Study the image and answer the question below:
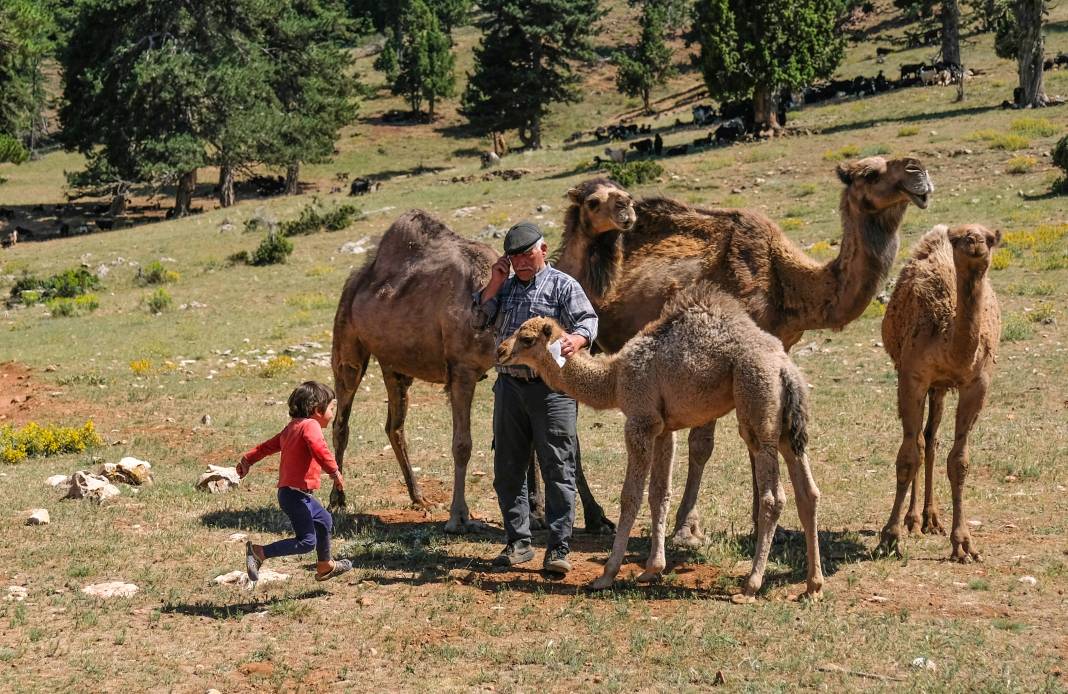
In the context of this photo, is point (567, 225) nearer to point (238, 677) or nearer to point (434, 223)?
point (434, 223)

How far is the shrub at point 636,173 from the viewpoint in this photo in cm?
3672

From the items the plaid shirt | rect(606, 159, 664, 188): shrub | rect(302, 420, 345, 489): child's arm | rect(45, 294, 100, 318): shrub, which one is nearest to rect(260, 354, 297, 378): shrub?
rect(45, 294, 100, 318): shrub

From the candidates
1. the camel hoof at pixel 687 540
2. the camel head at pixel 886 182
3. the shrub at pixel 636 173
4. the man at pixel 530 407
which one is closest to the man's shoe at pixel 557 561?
the man at pixel 530 407

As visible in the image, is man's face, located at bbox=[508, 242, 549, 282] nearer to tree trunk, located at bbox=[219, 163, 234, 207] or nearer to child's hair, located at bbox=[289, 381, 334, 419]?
child's hair, located at bbox=[289, 381, 334, 419]

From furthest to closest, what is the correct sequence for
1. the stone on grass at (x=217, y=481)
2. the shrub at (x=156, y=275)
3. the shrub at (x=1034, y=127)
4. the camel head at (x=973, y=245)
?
the shrub at (x=1034, y=127)
the shrub at (x=156, y=275)
the stone on grass at (x=217, y=481)
the camel head at (x=973, y=245)

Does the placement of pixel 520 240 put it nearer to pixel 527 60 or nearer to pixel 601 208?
pixel 601 208

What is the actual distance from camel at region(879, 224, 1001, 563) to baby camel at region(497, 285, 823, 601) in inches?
70.2

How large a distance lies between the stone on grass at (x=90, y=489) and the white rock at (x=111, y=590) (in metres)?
2.90

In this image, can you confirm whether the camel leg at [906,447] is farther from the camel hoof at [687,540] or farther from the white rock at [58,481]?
the white rock at [58,481]

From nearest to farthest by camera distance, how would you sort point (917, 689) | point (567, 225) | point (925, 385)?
1. point (917, 689)
2. point (925, 385)
3. point (567, 225)

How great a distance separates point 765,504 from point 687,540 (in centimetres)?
178

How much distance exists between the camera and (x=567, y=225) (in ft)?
34.0

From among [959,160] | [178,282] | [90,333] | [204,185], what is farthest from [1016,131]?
[204,185]

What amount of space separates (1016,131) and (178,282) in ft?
85.8
